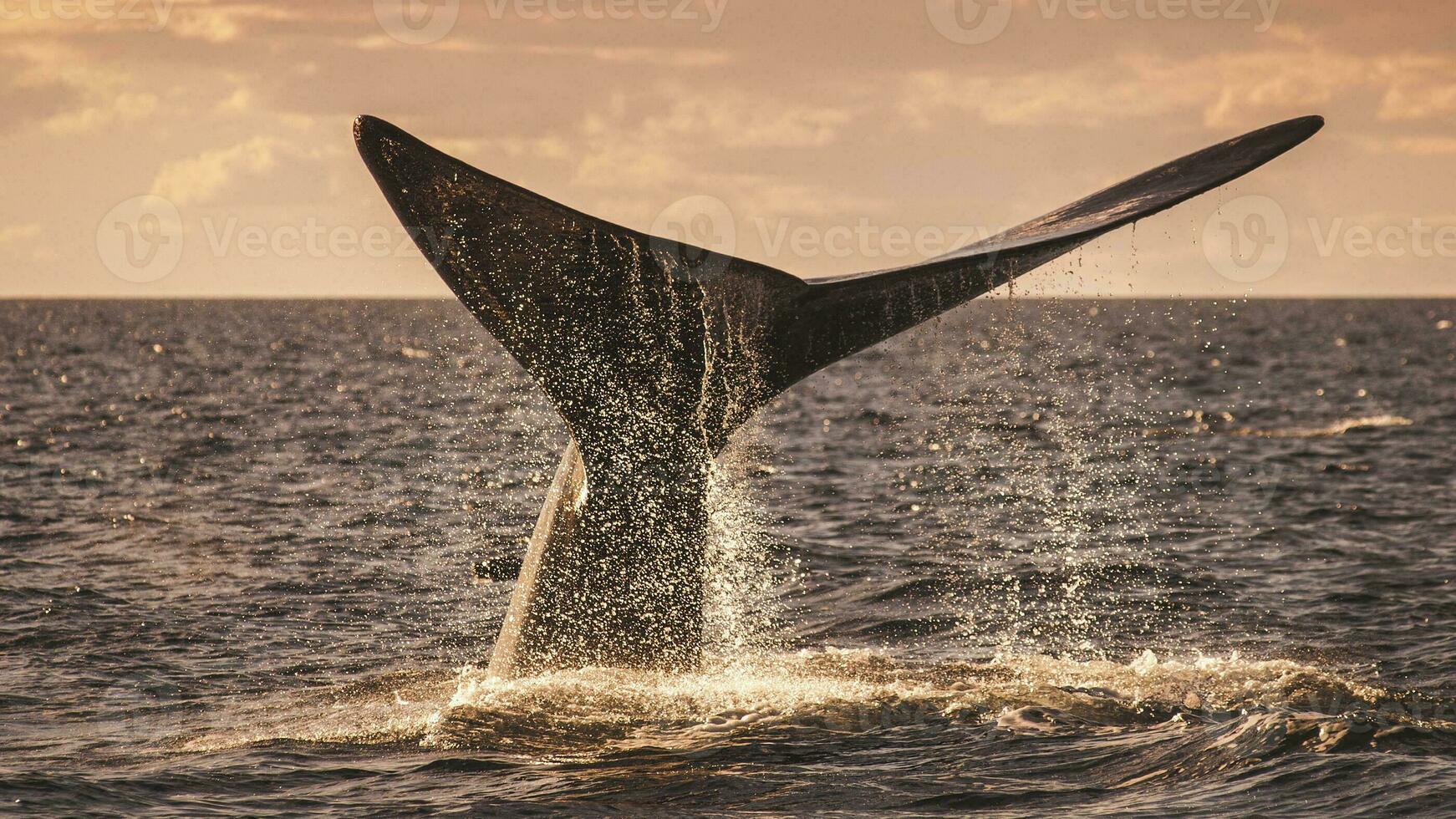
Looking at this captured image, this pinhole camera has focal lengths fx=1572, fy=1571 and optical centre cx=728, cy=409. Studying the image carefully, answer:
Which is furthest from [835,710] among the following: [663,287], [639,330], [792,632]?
[792,632]

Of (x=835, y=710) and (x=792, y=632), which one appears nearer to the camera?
(x=835, y=710)

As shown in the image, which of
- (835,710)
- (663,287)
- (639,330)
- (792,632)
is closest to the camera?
(663,287)

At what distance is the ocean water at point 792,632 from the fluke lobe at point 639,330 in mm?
456

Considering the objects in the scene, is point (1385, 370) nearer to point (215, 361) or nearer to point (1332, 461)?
point (1332, 461)

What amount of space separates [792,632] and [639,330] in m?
5.44

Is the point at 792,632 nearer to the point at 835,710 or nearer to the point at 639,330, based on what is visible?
the point at 835,710

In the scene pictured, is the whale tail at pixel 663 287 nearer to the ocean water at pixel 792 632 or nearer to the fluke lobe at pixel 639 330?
the fluke lobe at pixel 639 330

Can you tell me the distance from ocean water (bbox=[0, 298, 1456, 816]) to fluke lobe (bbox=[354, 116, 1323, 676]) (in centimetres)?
46

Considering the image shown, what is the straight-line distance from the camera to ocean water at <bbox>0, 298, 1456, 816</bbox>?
7.51 m

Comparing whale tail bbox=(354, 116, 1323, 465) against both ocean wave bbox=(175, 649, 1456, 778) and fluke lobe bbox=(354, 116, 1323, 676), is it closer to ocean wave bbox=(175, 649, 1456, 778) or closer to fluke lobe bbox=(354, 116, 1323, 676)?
fluke lobe bbox=(354, 116, 1323, 676)

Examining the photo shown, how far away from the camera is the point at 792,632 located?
12.1 metres

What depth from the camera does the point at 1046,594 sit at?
547 inches

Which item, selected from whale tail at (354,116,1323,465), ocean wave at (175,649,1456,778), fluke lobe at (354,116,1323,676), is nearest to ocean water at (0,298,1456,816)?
ocean wave at (175,649,1456,778)

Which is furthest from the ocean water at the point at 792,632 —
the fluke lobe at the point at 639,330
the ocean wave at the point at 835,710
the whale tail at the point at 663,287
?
the whale tail at the point at 663,287
